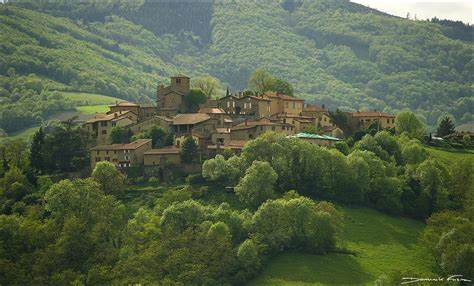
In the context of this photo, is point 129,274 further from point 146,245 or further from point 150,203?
point 150,203

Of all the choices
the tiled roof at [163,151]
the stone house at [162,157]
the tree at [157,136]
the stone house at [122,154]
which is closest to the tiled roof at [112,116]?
the tree at [157,136]

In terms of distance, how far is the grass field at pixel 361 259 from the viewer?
8419 cm

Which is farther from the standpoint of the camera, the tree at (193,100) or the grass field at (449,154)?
the tree at (193,100)

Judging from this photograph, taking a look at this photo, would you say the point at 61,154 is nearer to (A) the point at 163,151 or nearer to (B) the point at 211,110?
(A) the point at 163,151

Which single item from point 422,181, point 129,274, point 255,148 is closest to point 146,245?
point 129,274

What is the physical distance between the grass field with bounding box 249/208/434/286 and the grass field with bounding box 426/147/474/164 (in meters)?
19.3

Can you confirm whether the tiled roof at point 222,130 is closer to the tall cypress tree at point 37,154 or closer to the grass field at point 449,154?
the tall cypress tree at point 37,154

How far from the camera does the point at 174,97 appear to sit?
125000mm

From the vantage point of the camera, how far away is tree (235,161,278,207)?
98062 millimetres

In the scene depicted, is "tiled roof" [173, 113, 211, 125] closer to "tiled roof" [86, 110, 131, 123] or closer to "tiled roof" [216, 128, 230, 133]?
"tiled roof" [216, 128, 230, 133]

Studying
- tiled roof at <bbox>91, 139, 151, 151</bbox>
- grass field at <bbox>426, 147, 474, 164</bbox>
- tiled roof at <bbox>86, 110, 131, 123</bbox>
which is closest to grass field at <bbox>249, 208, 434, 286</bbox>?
grass field at <bbox>426, 147, 474, 164</bbox>

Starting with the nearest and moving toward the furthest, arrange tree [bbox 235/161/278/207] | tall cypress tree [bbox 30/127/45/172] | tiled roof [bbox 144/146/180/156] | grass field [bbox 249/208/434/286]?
1. grass field [bbox 249/208/434/286]
2. tree [bbox 235/161/278/207]
3. tiled roof [bbox 144/146/180/156]
4. tall cypress tree [bbox 30/127/45/172]

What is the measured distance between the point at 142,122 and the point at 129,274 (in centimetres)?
4025

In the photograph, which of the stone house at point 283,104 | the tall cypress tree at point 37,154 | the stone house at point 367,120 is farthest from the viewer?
the stone house at point 367,120
